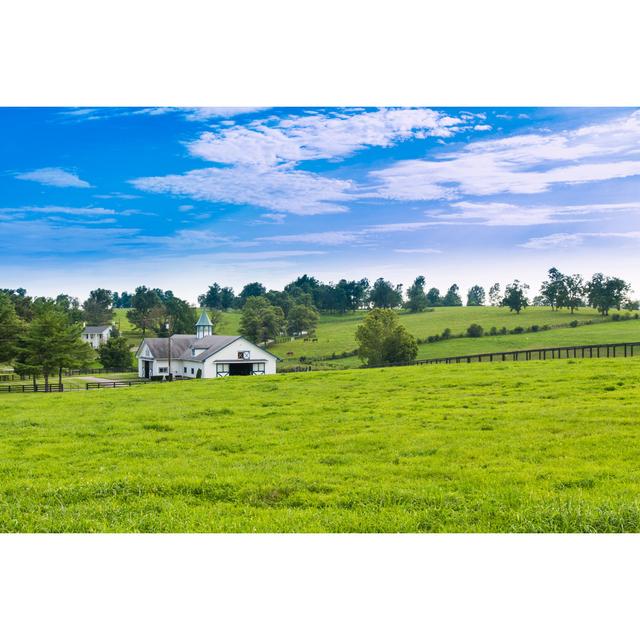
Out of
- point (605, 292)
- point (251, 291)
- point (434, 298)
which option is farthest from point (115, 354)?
point (605, 292)

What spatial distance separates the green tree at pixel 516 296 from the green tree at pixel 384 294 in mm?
1576

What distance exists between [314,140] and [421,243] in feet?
6.86

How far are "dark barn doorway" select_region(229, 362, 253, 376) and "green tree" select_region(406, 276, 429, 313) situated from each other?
282 cm

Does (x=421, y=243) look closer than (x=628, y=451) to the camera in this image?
No

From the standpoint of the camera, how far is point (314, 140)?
718cm

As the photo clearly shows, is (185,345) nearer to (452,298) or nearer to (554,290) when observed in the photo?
(452,298)

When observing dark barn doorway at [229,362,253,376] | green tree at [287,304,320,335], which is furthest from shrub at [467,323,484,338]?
dark barn doorway at [229,362,253,376]

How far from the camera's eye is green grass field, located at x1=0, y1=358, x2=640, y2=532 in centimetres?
420

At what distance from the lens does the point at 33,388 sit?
9.19m

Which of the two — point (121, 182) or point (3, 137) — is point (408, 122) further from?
point (3, 137)

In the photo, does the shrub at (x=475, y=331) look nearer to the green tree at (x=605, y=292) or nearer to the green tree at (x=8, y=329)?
the green tree at (x=605, y=292)

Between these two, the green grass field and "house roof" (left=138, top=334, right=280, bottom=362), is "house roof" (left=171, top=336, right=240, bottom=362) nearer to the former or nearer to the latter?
"house roof" (left=138, top=334, right=280, bottom=362)

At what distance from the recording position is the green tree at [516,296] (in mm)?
7871
